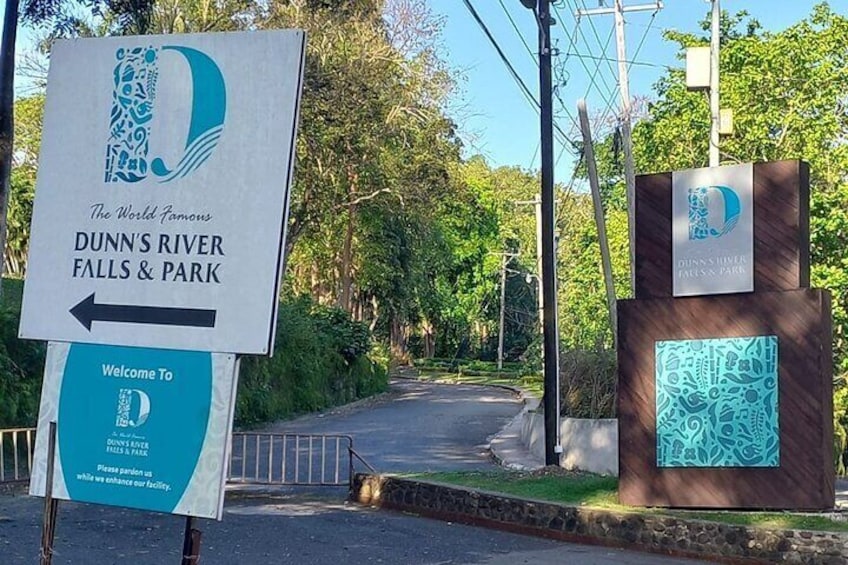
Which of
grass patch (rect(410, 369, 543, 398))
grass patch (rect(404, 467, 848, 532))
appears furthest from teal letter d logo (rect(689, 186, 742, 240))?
grass patch (rect(410, 369, 543, 398))

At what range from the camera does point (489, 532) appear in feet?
40.5

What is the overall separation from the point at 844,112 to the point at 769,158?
6.85 feet

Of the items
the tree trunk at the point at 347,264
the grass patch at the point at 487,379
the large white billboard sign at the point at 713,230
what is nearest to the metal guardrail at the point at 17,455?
the large white billboard sign at the point at 713,230

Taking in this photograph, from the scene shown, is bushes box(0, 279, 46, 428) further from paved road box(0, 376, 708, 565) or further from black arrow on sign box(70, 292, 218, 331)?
black arrow on sign box(70, 292, 218, 331)

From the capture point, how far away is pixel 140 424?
13.8 feet

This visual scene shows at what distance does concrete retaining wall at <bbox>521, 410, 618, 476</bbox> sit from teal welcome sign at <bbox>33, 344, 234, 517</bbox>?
1432 centimetres

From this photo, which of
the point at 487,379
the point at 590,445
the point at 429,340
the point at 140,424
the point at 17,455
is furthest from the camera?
the point at 429,340

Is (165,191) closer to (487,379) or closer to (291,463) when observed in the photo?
(291,463)

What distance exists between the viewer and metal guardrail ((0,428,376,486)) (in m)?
15.1

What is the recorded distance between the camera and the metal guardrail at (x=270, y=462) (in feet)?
49.6

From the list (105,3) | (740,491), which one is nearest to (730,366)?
(740,491)

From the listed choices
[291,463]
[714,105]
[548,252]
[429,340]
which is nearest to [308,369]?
[291,463]

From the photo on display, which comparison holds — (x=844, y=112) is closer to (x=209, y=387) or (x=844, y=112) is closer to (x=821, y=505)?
(x=821, y=505)

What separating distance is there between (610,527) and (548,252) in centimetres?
553
